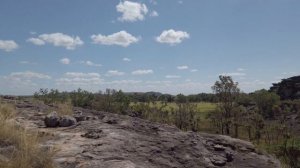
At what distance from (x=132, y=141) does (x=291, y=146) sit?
44.0 metres

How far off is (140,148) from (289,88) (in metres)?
148

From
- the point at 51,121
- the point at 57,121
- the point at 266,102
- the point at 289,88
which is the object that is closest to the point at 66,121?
the point at 57,121

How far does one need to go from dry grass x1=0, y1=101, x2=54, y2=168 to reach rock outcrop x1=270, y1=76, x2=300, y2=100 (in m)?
144

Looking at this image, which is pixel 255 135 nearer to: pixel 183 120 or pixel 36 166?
pixel 183 120

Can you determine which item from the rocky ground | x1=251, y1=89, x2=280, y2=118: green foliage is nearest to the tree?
x1=251, y1=89, x2=280, y2=118: green foliage

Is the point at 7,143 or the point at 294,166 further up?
the point at 7,143

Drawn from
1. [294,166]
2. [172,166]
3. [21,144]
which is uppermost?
[21,144]

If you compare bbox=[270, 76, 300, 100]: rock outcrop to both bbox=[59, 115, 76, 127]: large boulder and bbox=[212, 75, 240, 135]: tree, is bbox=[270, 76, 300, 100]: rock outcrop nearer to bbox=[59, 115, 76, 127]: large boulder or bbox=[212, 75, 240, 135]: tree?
bbox=[212, 75, 240, 135]: tree

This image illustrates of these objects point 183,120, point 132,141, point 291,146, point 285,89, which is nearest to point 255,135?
point 183,120

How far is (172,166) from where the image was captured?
750cm

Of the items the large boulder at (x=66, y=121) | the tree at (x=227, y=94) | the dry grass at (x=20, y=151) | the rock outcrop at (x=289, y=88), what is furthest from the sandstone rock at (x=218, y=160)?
the rock outcrop at (x=289, y=88)

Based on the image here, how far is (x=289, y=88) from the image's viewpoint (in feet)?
483

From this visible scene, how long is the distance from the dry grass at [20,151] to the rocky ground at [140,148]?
0.42 m

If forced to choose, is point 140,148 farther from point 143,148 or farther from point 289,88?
point 289,88
